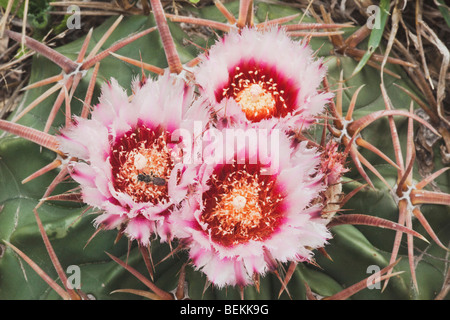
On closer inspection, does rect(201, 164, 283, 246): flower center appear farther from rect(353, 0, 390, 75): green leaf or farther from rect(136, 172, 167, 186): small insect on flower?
rect(353, 0, 390, 75): green leaf

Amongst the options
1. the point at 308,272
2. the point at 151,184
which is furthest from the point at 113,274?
the point at 308,272

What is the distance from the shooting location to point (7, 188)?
102cm

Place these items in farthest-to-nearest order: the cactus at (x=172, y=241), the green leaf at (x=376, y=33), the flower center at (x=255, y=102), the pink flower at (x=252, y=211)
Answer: the green leaf at (x=376, y=33) < the cactus at (x=172, y=241) < the flower center at (x=255, y=102) < the pink flower at (x=252, y=211)

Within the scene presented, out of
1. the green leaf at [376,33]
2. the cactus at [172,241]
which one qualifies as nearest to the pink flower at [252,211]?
the cactus at [172,241]

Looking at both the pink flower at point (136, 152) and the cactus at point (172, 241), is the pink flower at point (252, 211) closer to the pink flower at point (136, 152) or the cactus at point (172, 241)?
the pink flower at point (136, 152)

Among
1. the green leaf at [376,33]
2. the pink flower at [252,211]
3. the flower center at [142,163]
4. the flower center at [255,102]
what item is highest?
the green leaf at [376,33]

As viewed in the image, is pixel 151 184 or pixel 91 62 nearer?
pixel 151 184

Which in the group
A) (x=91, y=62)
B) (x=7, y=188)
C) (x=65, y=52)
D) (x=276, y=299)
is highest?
(x=65, y=52)

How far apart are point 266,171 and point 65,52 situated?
66 centimetres

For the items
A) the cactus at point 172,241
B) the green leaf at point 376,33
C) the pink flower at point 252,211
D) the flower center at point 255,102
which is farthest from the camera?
the green leaf at point 376,33

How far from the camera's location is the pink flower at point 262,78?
0.71m

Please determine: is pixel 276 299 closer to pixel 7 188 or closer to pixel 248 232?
pixel 248 232

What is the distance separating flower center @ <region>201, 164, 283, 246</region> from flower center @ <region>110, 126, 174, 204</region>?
81mm

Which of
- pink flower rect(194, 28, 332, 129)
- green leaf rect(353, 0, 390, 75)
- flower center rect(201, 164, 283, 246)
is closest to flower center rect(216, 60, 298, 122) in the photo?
pink flower rect(194, 28, 332, 129)
